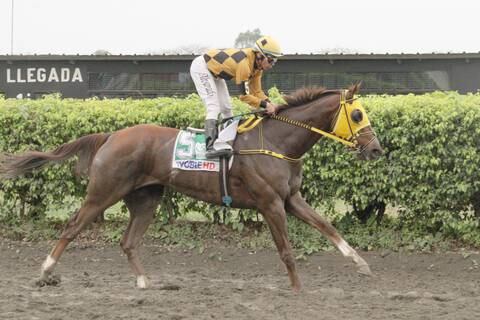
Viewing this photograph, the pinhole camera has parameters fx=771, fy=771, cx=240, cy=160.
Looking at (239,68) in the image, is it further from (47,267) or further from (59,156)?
(47,267)

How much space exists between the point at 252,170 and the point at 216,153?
15.1 inches

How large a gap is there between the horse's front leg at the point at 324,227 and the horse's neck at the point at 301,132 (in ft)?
1.56

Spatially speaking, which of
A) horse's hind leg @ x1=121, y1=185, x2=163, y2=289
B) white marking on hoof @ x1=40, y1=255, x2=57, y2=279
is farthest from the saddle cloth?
white marking on hoof @ x1=40, y1=255, x2=57, y2=279

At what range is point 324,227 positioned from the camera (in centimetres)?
724

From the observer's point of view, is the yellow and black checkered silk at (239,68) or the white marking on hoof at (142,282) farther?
the white marking on hoof at (142,282)

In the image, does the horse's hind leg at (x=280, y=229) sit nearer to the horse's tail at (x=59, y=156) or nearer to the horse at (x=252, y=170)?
the horse at (x=252, y=170)

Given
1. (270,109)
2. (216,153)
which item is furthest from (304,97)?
(216,153)

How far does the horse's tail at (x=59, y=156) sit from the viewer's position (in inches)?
311

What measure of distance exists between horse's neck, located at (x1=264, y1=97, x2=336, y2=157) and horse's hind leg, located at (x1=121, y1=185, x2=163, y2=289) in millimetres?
1418

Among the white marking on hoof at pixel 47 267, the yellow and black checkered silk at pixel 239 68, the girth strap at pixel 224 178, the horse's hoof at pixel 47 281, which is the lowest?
the horse's hoof at pixel 47 281

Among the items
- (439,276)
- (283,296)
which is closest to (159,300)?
(283,296)

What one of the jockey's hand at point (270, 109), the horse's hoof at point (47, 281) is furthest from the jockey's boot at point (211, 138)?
the horse's hoof at point (47, 281)

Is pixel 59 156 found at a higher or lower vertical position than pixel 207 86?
lower

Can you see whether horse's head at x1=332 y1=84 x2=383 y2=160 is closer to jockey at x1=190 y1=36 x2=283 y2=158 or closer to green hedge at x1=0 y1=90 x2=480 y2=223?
jockey at x1=190 y1=36 x2=283 y2=158
